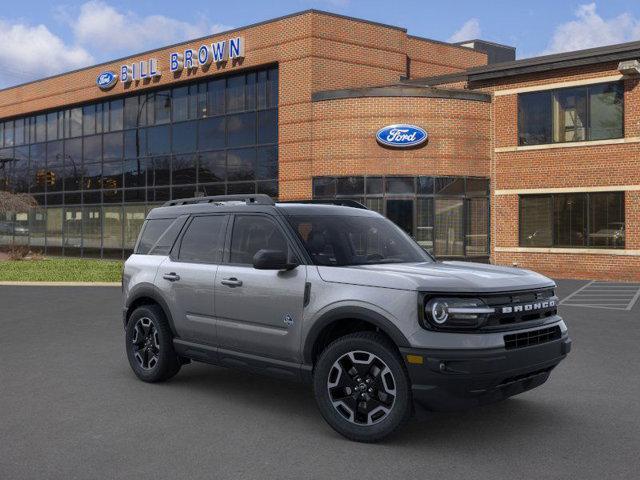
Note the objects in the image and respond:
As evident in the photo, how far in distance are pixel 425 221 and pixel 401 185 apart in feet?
5.02

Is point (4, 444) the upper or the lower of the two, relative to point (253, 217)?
lower

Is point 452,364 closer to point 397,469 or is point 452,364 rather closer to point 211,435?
point 397,469

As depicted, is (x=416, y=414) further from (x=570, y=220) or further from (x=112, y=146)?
(x=112, y=146)

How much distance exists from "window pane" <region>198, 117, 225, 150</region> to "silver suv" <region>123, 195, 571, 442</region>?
2187 cm

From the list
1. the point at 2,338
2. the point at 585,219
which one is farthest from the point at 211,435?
the point at 585,219

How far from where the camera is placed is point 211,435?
213 inches

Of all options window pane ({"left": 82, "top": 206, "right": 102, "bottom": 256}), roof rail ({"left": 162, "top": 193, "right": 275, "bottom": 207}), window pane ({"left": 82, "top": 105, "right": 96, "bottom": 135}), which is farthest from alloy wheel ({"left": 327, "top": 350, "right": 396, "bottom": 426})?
window pane ({"left": 82, "top": 105, "right": 96, "bottom": 135})

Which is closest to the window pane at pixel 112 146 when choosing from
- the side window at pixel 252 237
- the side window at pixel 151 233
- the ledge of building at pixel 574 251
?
the ledge of building at pixel 574 251

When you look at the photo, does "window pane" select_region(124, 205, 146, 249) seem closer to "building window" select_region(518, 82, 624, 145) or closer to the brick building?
the brick building

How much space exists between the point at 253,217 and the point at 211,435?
2076mm

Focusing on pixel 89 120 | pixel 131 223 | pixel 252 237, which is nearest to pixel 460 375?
pixel 252 237

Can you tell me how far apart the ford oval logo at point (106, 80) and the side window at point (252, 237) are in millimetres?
28305

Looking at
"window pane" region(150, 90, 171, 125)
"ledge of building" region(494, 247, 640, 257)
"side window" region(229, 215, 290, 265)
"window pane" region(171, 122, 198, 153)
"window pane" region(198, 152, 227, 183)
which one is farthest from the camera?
"window pane" region(150, 90, 171, 125)

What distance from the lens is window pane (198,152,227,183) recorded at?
28781mm
